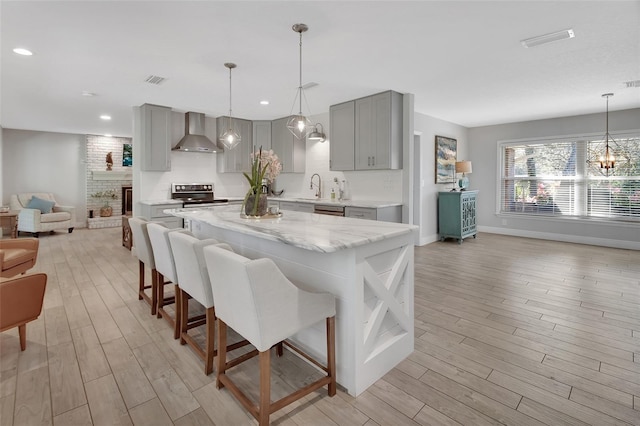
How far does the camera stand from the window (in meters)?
5.91

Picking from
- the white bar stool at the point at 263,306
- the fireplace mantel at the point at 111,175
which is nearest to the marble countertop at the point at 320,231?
the white bar stool at the point at 263,306

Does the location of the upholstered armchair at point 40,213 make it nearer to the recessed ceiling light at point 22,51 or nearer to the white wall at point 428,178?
the recessed ceiling light at point 22,51

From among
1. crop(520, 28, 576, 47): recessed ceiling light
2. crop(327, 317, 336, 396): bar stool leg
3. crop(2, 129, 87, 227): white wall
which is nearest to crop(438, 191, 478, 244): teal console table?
crop(520, 28, 576, 47): recessed ceiling light

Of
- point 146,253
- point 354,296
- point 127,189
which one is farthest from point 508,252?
point 127,189

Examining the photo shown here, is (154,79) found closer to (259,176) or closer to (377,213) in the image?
(259,176)

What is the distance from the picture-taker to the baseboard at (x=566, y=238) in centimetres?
585

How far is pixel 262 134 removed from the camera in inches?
269

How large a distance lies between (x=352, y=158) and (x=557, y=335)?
140 inches

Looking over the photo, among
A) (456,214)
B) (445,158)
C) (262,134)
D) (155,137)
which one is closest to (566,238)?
(456,214)

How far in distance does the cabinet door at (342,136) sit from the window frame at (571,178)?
4.17 metres

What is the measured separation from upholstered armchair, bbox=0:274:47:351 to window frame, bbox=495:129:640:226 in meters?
8.09

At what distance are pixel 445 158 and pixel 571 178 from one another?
2.52 metres

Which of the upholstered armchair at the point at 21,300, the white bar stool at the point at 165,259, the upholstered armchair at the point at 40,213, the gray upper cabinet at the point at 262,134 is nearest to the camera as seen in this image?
the upholstered armchair at the point at 21,300

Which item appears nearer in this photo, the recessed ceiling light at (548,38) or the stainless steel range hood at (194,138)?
the recessed ceiling light at (548,38)
